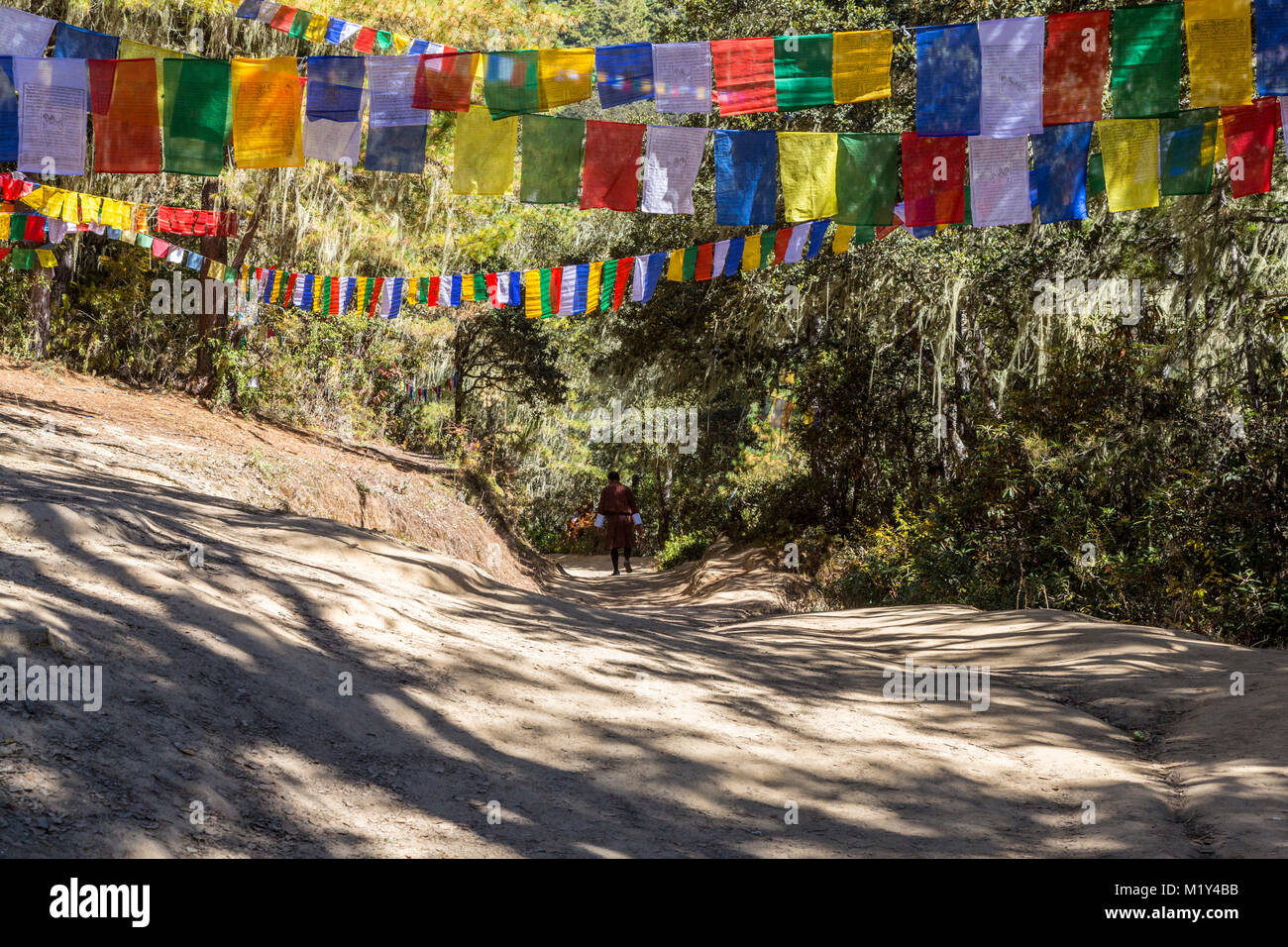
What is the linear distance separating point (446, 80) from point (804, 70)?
2587 millimetres

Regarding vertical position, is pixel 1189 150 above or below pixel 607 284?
above

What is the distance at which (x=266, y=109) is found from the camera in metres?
6.70

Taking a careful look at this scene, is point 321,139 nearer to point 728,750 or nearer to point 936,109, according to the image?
point 936,109

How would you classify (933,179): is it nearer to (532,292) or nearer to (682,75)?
(682,75)

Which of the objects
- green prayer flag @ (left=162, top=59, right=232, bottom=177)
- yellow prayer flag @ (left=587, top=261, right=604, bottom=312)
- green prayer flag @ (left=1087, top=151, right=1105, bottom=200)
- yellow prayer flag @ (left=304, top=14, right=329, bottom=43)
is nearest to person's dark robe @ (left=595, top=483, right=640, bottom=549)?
yellow prayer flag @ (left=587, top=261, right=604, bottom=312)

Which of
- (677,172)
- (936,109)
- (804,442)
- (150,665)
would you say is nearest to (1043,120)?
(936,109)

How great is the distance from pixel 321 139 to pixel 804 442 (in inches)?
409

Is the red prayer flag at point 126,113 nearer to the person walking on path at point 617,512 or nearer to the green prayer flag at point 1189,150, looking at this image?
the green prayer flag at point 1189,150

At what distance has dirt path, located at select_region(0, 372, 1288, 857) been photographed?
3.01m

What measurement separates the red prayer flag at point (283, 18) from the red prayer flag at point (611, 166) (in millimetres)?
2943

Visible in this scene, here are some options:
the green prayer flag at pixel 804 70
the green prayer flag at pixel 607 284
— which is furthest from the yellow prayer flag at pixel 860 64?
the green prayer flag at pixel 607 284

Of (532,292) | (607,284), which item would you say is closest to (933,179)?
(607,284)

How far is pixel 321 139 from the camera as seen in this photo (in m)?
6.96

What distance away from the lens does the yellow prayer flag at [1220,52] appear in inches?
233
